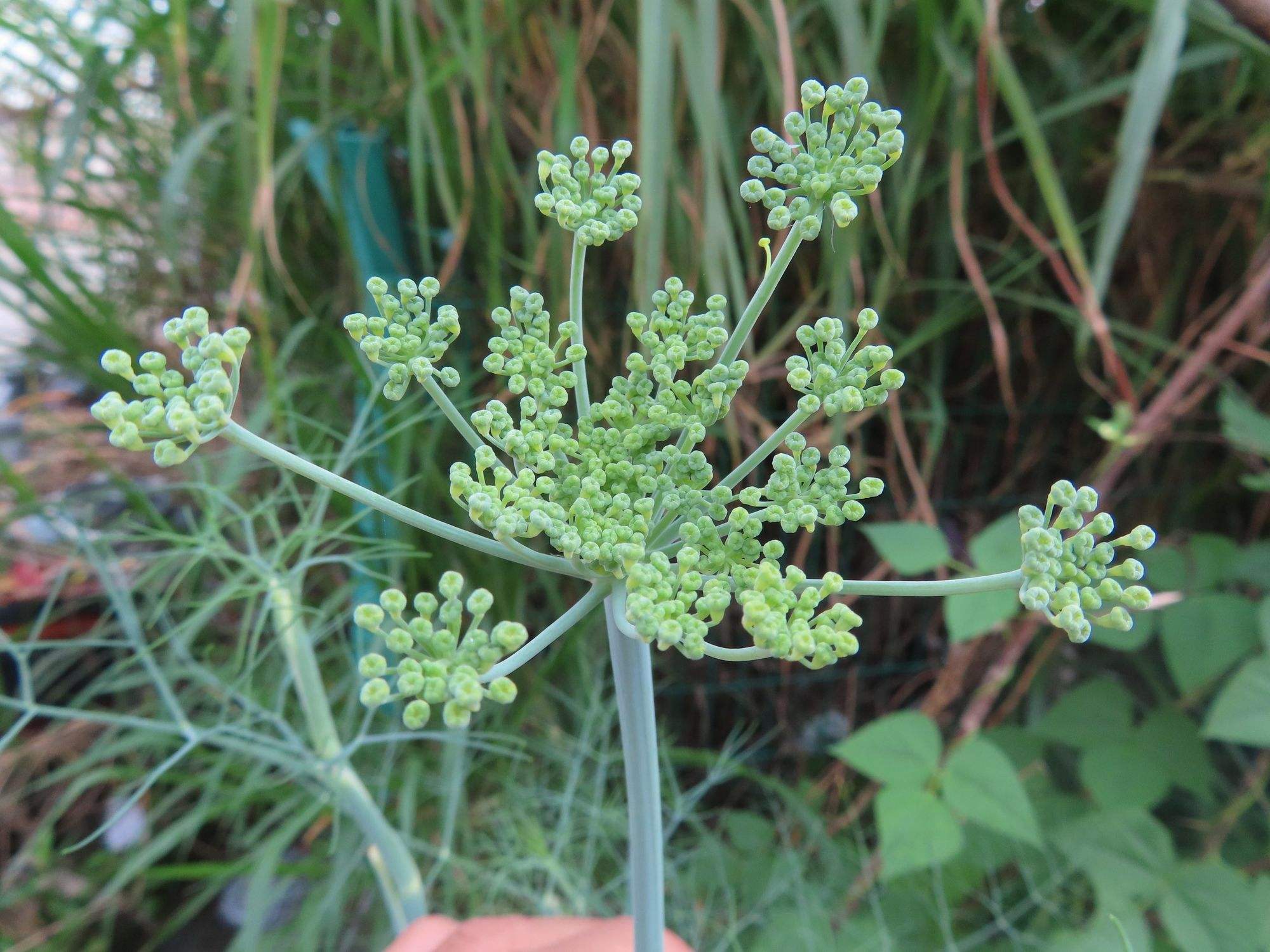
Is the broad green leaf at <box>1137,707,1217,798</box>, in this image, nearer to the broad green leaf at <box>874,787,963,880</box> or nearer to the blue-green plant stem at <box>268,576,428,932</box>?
the broad green leaf at <box>874,787,963,880</box>

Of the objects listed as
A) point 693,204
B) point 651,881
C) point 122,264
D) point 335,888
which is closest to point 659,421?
point 651,881

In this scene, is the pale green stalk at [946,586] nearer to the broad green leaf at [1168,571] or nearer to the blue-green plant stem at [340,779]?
the blue-green plant stem at [340,779]

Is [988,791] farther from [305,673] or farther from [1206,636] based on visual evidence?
[305,673]

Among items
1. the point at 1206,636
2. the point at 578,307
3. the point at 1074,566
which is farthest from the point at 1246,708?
the point at 578,307

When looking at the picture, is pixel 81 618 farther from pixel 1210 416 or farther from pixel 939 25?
pixel 1210 416

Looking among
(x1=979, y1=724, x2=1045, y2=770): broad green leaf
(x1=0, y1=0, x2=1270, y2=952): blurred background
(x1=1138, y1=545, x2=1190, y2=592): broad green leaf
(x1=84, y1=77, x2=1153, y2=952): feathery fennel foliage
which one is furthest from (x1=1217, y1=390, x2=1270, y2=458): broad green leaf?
(x1=84, y1=77, x2=1153, y2=952): feathery fennel foliage
